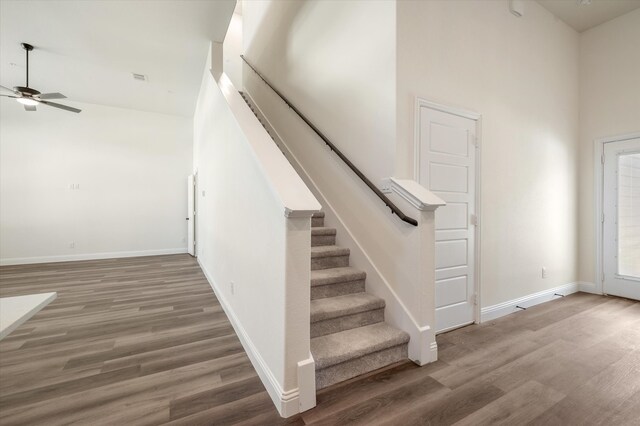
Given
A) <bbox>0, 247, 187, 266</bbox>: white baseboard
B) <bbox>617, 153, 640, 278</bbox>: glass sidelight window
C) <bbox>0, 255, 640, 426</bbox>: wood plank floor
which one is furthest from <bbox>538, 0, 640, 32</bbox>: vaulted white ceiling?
<bbox>0, 247, 187, 266</bbox>: white baseboard

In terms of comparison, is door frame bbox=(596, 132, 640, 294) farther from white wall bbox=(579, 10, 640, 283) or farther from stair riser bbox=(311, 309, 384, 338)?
stair riser bbox=(311, 309, 384, 338)

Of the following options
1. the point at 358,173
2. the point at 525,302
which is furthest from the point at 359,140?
the point at 525,302

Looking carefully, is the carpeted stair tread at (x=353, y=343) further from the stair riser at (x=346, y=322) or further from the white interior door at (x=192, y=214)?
the white interior door at (x=192, y=214)

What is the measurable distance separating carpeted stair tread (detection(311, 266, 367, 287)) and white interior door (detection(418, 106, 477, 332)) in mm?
769

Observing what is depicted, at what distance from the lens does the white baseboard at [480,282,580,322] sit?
308 centimetres

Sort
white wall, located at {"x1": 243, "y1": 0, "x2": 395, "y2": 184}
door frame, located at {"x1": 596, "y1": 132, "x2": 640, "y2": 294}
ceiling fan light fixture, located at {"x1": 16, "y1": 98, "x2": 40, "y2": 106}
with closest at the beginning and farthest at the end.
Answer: white wall, located at {"x1": 243, "y1": 0, "x2": 395, "y2": 184} → door frame, located at {"x1": 596, "y1": 132, "x2": 640, "y2": 294} → ceiling fan light fixture, located at {"x1": 16, "y1": 98, "x2": 40, "y2": 106}

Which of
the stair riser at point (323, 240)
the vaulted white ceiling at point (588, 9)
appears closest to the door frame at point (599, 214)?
the vaulted white ceiling at point (588, 9)

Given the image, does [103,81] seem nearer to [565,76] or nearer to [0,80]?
[0,80]

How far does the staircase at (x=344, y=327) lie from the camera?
1.99 m

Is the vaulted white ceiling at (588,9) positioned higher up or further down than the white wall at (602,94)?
higher up

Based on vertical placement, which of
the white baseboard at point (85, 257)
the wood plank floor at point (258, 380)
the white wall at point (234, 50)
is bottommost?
the wood plank floor at point (258, 380)

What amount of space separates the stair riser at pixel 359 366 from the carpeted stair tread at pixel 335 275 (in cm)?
68

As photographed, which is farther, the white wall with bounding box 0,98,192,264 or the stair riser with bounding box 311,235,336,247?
the white wall with bounding box 0,98,192,264

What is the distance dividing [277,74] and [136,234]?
512 centimetres
